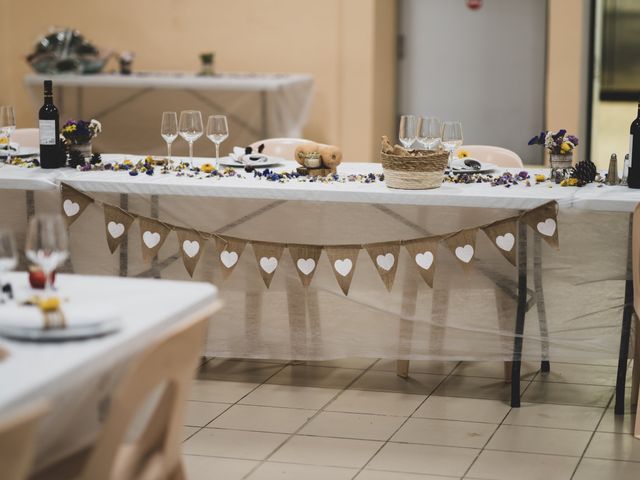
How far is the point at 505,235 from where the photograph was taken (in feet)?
12.3

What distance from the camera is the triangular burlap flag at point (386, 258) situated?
383 cm

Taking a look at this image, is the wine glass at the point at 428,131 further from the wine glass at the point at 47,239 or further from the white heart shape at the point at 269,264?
the wine glass at the point at 47,239

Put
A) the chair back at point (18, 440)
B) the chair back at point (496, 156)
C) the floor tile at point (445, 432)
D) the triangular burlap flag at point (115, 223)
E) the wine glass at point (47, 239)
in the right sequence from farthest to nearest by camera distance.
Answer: the chair back at point (496, 156), the triangular burlap flag at point (115, 223), the floor tile at point (445, 432), the wine glass at point (47, 239), the chair back at point (18, 440)

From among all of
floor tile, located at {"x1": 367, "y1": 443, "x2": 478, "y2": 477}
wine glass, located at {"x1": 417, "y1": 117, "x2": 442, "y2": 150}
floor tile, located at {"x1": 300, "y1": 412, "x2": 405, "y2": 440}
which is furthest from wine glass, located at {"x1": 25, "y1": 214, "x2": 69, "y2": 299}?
wine glass, located at {"x1": 417, "y1": 117, "x2": 442, "y2": 150}

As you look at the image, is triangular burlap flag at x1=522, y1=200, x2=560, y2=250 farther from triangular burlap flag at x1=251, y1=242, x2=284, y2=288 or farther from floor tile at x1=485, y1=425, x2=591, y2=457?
triangular burlap flag at x1=251, y1=242, x2=284, y2=288

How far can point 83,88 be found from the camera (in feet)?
25.5

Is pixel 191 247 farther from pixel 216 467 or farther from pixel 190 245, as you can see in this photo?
pixel 216 467

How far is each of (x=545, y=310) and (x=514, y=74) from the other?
482cm

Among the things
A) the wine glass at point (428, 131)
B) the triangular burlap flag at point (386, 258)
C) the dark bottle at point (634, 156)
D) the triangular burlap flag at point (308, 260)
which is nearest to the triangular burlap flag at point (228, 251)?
the triangular burlap flag at point (308, 260)

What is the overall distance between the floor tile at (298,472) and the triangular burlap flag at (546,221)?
3.47ft

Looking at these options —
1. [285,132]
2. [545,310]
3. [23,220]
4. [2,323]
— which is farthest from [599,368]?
[285,132]

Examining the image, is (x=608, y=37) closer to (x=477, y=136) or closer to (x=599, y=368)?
(x=477, y=136)

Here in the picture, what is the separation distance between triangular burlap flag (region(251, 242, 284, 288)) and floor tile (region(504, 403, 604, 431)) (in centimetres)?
99

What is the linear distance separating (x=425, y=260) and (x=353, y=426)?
25.1 inches
